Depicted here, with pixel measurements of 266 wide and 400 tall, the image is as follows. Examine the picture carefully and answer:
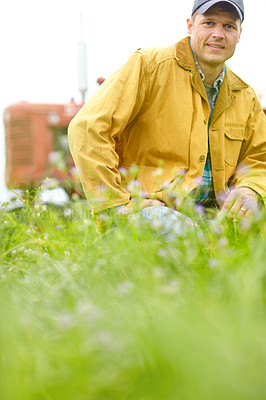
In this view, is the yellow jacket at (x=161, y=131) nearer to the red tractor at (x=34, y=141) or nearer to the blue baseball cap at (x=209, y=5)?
the blue baseball cap at (x=209, y=5)

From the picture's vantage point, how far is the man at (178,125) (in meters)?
2.35

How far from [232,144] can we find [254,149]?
7.4 inches

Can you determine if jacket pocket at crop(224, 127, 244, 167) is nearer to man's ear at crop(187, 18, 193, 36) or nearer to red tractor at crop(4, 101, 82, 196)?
man's ear at crop(187, 18, 193, 36)

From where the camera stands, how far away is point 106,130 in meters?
2.37

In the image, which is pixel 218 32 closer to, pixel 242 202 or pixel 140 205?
pixel 242 202

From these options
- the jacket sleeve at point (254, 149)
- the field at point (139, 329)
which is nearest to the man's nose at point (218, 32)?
the jacket sleeve at point (254, 149)

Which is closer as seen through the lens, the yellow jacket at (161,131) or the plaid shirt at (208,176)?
the yellow jacket at (161,131)

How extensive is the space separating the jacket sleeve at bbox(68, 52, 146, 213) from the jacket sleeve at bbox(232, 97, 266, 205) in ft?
2.35

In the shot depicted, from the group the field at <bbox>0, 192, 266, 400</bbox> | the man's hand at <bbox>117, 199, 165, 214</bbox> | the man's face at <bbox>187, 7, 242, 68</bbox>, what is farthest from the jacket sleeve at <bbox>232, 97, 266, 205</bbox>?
the field at <bbox>0, 192, 266, 400</bbox>

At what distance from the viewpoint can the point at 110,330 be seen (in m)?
1.10

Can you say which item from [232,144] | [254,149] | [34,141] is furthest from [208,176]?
[34,141]

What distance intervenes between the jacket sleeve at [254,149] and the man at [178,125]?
0.01m

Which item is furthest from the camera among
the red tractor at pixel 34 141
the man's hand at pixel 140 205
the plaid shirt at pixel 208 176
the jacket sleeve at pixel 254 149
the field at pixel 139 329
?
the red tractor at pixel 34 141

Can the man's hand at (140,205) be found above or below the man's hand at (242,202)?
above
